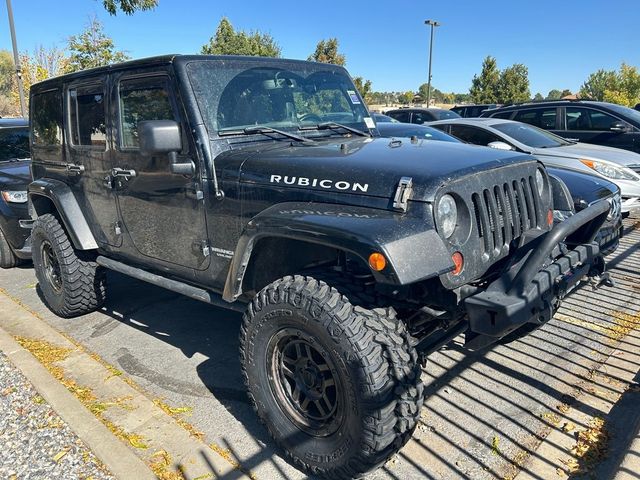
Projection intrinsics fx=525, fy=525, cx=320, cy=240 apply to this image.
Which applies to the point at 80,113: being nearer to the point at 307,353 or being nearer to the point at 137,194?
the point at 137,194

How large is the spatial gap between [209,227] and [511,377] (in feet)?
7.35

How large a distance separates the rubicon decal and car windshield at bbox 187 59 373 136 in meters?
0.65

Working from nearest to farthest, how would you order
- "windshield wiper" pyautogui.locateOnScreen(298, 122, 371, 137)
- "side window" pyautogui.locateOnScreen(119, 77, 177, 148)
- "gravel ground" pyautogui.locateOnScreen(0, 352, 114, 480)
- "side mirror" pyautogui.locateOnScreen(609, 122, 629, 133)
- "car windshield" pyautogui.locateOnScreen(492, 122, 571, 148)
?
"gravel ground" pyautogui.locateOnScreen(0, 352, 114, 480), "side window" pyautogui.locateOnScreen(119, 77, 177, 148), "windshield wiper" pyautogui.locateOnScreen(298, 122, 371, 137), "car windshield" pyautogui.locateOnScreen(492, 122, 571, 148), "side mirror" pyautogui.locateOnScreen(609, 122, 629, 133)

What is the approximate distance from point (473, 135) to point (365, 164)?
6949mm

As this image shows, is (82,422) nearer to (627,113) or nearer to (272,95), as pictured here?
(272,95)

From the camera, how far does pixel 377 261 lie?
217cm

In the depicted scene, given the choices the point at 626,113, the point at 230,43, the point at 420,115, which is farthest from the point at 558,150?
the point at 230,43

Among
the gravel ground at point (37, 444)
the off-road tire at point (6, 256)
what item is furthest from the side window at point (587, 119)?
the gravel ground at point (37, 444)

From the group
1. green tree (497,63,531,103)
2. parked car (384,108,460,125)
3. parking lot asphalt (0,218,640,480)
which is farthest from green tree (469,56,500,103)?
parking lot asphalt (0,218,640,480)

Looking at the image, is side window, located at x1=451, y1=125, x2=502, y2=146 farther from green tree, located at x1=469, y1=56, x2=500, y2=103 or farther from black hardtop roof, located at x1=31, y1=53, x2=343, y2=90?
green tree, located at x1=469, y1=56, x2=500, y2=103

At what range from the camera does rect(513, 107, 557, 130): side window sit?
407 inches

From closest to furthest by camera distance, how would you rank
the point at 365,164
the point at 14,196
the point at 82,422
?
the point at 365,164
the point at 82,422
the point at 14,196

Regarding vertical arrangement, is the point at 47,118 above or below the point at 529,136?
above

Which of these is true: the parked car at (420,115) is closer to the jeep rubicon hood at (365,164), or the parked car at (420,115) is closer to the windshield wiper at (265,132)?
the windshield wiper at (265,132)
